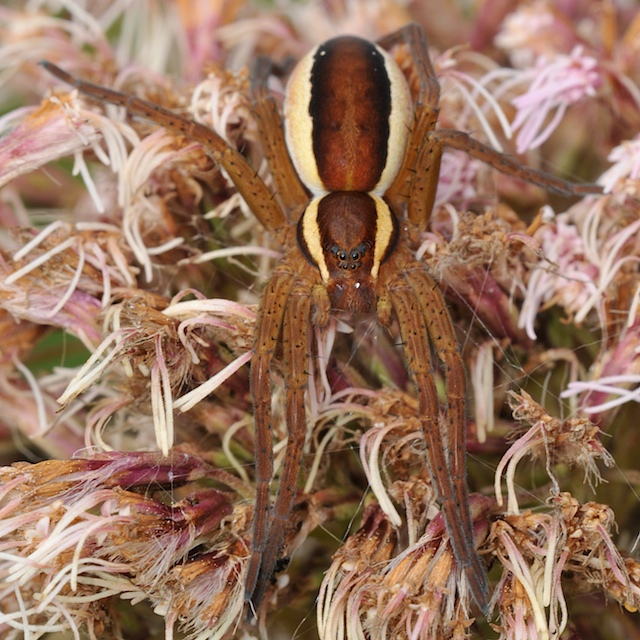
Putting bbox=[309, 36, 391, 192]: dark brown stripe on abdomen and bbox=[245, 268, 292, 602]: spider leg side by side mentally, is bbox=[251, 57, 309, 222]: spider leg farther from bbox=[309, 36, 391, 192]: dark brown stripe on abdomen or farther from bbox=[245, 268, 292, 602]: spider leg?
bbox=[245, 268, 292, 602]: spider leg

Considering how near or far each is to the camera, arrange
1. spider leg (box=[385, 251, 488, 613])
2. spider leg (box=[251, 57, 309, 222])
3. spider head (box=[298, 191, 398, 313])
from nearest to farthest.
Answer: spider leg (box=[385, 251, 488, 613]), spider head (box=[298, 191, 398, 313]), spider leg (box=[251, 57, 309, 222])

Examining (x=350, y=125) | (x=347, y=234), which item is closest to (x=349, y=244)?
(x=347, y=234)

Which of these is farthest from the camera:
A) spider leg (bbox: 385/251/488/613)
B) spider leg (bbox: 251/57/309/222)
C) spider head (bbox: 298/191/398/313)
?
spider leg (bbox: 251/57/309/222)

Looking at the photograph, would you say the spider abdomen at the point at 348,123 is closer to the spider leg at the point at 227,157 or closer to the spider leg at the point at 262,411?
the spider leg at the point at 227,157

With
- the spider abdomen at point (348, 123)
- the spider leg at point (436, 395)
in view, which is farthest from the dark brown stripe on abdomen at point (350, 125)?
the spider leg at point (436, 395)

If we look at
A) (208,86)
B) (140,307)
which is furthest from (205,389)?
(208,86)

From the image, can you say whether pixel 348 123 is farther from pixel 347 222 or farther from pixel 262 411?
pixel 262 411

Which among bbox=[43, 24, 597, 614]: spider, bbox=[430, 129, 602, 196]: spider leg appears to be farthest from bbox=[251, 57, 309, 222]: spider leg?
bbox=[430, 129, 602, 196]: spider leg

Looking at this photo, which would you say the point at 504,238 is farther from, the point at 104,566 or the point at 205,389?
the point at 104,566
